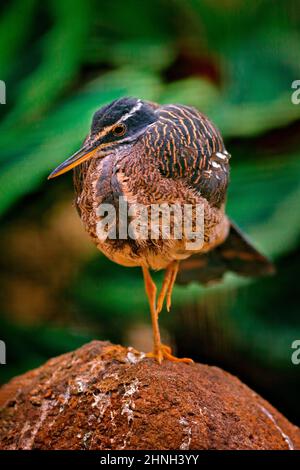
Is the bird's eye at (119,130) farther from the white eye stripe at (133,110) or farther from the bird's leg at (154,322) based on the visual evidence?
the bird's leg at (154,322)

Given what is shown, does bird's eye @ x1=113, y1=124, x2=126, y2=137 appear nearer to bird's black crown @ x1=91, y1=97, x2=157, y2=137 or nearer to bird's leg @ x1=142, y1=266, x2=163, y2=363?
bird's black crown @ x1=91, y1=97, x2=157, y2=137

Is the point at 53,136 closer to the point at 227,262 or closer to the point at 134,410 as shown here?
the point at 227,262

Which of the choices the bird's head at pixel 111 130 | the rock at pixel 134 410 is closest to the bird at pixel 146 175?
the bird's head at pixel 111 130

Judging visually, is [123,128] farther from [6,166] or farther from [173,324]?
[173,324]

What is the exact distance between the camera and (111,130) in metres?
1.75

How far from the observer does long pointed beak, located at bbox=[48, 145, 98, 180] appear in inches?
67.0

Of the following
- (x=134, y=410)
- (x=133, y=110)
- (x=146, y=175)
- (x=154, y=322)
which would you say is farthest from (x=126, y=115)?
(x=134, y=410)

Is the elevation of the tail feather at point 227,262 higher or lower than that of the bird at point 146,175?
lower

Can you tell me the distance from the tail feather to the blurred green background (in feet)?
1.52

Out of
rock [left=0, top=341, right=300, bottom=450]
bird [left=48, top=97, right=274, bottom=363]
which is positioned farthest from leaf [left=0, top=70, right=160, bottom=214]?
rock [left=0, top=341, right=300, bottom=450]

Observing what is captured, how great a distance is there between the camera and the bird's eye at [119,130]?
177 centimetres

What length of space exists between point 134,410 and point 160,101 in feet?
4.57

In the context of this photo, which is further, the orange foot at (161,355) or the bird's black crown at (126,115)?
the orange foot at (161,355)

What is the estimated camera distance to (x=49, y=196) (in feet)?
8.92
